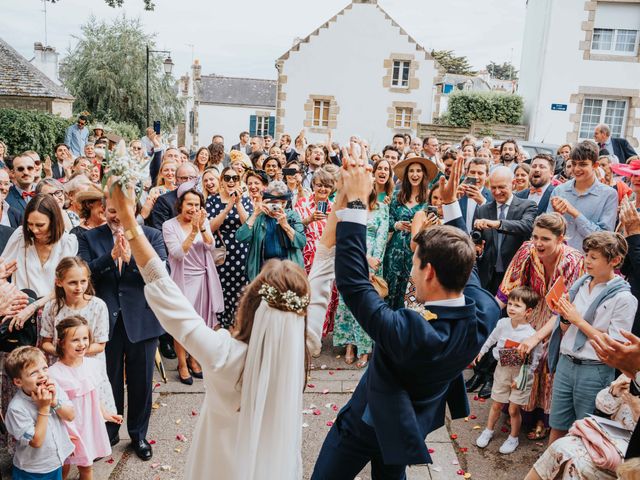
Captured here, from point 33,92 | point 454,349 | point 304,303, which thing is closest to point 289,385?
point 304,303

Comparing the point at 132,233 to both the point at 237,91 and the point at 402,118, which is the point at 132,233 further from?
the point at 237,91

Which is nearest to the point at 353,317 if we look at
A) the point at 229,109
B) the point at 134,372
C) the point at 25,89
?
the point at 134,372

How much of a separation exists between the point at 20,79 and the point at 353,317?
23.0 metres

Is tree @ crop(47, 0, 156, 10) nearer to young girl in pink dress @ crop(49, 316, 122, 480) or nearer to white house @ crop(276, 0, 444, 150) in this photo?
young girl in pink dress @ crop(49, 316, 122, 480)

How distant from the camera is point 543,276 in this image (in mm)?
4668

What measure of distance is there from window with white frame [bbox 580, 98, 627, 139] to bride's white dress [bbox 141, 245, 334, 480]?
65.5ft

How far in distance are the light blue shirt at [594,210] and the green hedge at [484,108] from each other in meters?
17.8

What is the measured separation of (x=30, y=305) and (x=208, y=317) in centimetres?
207

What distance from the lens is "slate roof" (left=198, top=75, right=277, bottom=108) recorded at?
40844 mm

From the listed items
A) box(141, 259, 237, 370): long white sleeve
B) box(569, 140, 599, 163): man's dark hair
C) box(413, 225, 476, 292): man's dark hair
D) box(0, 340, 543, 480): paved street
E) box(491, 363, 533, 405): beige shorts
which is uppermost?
box(569, 140, 599, 163): man's dark hair

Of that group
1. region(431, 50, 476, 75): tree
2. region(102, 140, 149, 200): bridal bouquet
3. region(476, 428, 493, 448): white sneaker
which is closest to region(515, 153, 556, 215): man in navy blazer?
region(476, 428, 493, 448): white sneaker

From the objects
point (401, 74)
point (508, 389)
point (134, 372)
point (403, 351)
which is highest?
point (401, 74)

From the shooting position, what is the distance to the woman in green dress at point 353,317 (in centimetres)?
589

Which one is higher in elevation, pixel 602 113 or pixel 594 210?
pixel 602 113
